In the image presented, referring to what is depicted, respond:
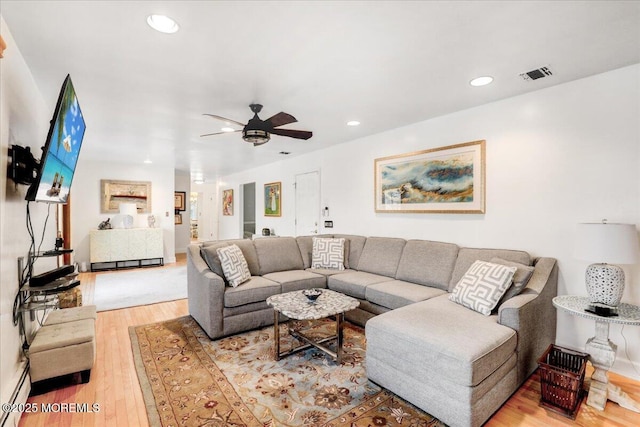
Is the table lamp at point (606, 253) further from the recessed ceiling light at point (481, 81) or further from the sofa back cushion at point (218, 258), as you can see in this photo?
the sofa back cushion at point (218, 258)

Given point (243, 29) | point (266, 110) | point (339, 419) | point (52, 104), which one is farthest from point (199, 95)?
point (339, 419)

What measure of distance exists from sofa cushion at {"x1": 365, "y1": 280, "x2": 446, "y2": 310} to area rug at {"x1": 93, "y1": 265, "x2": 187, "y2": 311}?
2977 mm

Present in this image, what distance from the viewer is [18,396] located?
184 cm

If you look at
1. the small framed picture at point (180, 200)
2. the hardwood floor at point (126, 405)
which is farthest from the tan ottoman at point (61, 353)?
the small framed picture at point (180, 200)

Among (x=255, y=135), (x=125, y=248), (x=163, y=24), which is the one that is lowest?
(x=125, y=248)

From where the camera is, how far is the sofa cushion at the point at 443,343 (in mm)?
1696

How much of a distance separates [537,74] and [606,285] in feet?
5.47

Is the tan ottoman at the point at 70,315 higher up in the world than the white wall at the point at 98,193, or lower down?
lower down

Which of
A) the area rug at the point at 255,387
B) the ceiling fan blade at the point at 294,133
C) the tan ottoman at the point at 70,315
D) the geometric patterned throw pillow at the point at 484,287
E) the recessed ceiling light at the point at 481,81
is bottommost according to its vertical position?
the area rug at the point at 255,387

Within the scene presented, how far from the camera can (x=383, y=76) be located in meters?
2.43

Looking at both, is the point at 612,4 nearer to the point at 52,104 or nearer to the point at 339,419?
the point at 339,419

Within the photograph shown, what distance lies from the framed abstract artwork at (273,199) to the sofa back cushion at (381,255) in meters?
2.79

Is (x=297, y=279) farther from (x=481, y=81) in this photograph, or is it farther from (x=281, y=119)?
(x=481, y=81)

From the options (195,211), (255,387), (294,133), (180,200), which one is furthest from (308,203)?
(195,211)
